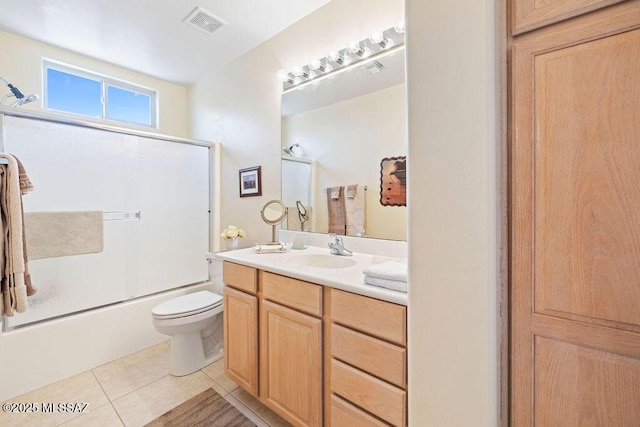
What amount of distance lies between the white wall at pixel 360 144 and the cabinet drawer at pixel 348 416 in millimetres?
844

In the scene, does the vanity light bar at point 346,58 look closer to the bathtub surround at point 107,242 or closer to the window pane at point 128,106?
the bathtub surround at point 107,242

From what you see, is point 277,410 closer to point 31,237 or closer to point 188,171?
point 31,237

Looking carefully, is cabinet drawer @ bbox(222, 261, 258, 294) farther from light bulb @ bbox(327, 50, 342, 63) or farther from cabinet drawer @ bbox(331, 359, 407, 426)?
light bulb @ bbox(327, 50, 342, 63)

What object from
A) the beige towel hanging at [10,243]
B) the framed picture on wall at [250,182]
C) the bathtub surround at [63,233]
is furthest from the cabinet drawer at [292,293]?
the bathtub surround at [63,233]

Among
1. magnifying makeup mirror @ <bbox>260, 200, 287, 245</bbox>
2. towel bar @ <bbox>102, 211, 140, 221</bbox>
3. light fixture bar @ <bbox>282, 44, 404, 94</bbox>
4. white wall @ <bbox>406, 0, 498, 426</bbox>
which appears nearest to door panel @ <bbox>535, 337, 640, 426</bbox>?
white wall @ <bbox>406, 0, 498, 426</bbox>

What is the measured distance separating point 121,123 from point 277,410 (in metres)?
2.94

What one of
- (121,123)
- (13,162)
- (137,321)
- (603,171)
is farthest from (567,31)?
(121,123)

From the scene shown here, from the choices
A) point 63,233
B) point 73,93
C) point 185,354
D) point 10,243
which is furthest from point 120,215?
point 73,93

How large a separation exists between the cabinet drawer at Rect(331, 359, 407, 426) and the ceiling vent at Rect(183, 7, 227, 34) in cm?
235

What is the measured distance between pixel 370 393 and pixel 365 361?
11 cm

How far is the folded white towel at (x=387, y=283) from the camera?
3.28 ft

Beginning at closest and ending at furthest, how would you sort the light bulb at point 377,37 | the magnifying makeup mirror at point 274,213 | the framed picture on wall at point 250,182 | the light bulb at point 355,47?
the light bulb at point 377,37, the light bulb at point 355,47, the magnifying makeup mirror at point 274,213, the framed picture on wall at point 250,182

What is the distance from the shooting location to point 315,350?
1237 millimetres

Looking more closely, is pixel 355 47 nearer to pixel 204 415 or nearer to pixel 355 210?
pixel 355 210
